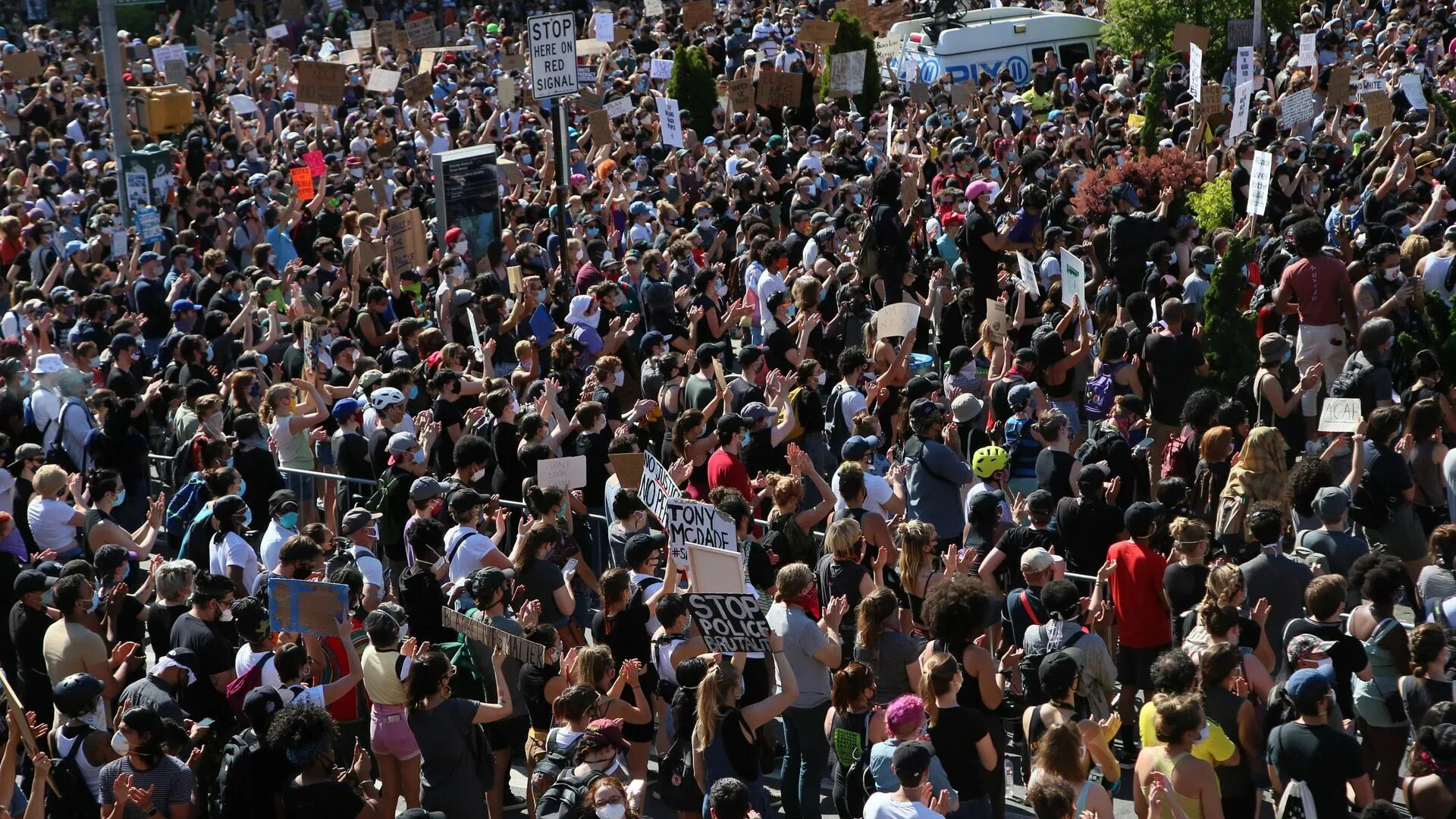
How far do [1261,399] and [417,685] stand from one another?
6.14 m

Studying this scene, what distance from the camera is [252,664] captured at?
779 cm

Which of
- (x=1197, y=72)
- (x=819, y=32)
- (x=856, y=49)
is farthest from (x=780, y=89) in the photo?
(x=1197, y=72)

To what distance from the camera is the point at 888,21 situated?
32156 mm

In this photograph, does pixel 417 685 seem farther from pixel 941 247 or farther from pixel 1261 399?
pixel 941 247

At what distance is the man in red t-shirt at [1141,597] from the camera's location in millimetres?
8383

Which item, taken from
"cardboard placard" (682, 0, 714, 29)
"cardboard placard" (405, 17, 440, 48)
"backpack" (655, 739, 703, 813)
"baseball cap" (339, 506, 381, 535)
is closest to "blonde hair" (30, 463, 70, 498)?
"baseball cap" (339, 506, 381, 535)

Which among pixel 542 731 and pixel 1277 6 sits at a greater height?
pixel 1277 6

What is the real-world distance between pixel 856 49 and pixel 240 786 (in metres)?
20.5

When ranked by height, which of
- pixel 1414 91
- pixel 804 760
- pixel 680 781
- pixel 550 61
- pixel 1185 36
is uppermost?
pixel 550 61

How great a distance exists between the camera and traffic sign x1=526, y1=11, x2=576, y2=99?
661 inches

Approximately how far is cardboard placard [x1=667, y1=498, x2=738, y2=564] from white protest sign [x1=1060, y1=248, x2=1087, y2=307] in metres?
4.73

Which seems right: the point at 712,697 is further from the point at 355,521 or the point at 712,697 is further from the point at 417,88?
the point at 417,88

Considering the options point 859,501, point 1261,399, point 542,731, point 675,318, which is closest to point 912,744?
point 542,731

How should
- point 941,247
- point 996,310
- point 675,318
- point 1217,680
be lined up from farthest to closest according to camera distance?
point 941,247 → point 675,318 → point 996,310 → point 1217,680
